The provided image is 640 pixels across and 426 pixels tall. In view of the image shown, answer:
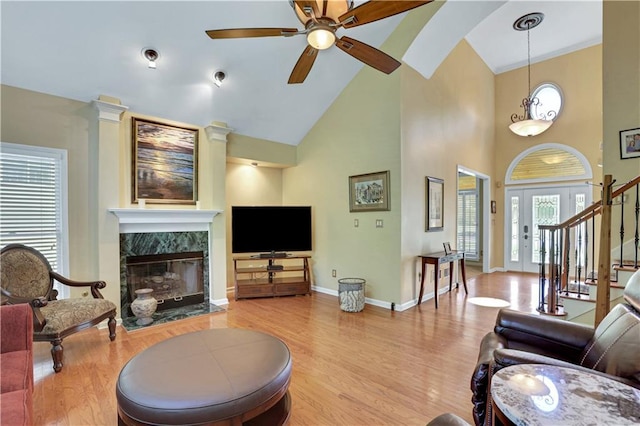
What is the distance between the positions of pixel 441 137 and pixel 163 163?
4604mm

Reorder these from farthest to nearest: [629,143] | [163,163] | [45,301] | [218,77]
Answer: [163,163], [218,77], [629,143], [45,301]

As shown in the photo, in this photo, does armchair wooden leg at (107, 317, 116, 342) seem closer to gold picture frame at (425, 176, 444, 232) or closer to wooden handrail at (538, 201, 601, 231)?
gold picture frame at (425, 176, 444, 232)

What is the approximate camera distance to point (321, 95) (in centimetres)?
499

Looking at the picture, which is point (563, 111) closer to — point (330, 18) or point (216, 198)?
point (330, 18)

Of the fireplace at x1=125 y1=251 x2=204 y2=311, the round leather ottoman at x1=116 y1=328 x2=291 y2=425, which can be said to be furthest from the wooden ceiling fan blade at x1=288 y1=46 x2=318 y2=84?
the fireplace at x1=125 y1=251 x2=204 y2=311

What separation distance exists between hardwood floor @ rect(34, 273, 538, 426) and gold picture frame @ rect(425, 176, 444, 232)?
1.28 m

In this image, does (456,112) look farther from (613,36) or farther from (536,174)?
(536,174)

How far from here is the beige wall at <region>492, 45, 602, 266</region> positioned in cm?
618

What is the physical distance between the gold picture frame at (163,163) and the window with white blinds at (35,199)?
2.56ft

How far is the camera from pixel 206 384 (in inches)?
61.0

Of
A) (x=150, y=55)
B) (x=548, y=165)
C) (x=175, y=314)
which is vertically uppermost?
(x=150, y=55)

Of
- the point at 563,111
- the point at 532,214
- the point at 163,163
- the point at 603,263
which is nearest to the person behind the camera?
the point at 603,263

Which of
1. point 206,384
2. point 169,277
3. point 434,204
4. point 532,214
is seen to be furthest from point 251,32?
point 532,214

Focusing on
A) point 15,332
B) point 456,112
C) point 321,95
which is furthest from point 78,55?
point 456,112
